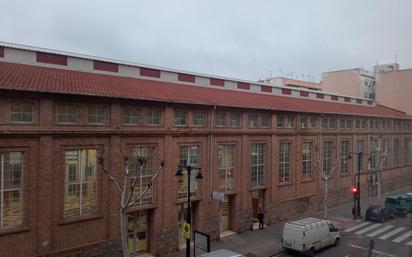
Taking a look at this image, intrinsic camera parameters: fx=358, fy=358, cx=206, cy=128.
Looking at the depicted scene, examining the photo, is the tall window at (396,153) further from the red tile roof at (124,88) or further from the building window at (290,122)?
the building window at (290,122)

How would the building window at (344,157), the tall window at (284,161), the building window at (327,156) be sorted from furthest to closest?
1. the building window at (344,157)
2. the building window at (327,156)
3. the tall window at (284,161)

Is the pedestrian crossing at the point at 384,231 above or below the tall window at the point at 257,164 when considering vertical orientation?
below

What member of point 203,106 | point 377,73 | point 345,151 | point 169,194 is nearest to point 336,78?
point 377,73

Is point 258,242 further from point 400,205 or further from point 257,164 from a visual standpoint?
point 400,205

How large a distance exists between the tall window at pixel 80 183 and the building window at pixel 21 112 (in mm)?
2636

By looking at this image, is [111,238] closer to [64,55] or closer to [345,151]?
[64,55]

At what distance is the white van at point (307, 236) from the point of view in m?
22.1

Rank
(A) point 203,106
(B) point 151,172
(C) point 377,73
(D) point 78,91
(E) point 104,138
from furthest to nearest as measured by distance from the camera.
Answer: (C) point 377,73, (A) point 203,106, (B) point 151,172, (E) point 104,138, (D) point 78,91

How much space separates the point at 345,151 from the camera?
3947 cm

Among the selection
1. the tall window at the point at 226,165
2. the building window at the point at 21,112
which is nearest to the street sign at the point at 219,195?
the tall window at the point at 226,165

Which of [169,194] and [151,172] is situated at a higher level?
[151,172]

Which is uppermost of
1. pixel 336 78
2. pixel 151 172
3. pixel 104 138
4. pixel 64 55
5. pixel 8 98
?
Answer: pixel 336 78

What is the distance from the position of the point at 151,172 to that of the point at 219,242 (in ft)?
23.9

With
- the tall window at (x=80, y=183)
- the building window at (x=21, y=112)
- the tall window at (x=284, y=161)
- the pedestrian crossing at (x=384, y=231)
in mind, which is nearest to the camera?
the building window at (x=21, y=112)
